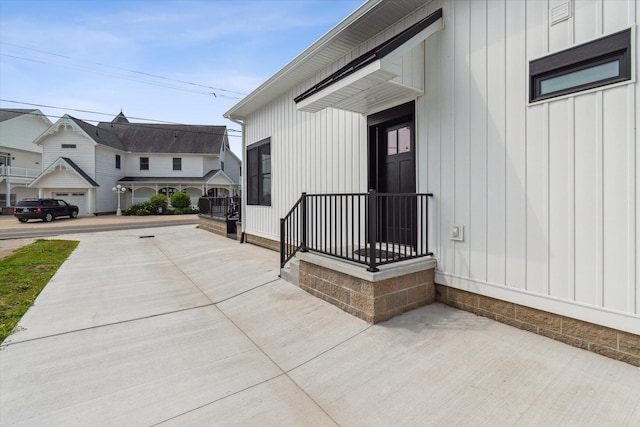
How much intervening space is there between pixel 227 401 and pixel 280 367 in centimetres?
53

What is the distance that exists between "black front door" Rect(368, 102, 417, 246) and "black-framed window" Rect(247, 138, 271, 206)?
3476 millimetres

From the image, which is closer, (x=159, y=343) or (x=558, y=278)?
(x=558, y=278)

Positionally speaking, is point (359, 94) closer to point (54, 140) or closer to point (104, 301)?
point (104, 301)

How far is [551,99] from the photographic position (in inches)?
106

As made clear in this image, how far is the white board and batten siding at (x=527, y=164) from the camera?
233 centimetres

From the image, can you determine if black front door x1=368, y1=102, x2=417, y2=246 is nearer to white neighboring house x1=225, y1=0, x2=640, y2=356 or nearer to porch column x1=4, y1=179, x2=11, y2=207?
white neighboring house x1=225, y1=0, x2=640, y2=356

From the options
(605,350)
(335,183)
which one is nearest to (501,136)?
(605,350)

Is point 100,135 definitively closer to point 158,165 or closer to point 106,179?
point 106,179

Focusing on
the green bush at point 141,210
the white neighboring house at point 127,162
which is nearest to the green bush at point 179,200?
the green bush at point 141,210

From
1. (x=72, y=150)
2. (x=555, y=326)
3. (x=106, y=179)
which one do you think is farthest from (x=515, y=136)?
(x=72, y=150)

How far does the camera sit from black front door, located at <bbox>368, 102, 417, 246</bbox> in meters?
3.97

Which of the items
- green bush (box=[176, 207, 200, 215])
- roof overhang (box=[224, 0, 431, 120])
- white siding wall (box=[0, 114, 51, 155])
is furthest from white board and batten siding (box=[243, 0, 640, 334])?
white siding wall (box=[0, 114, 51, 155])

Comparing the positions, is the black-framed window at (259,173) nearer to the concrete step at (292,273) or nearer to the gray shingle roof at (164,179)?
the concrete step at (292,273)

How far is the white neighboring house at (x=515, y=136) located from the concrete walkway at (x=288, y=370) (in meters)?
0.56
